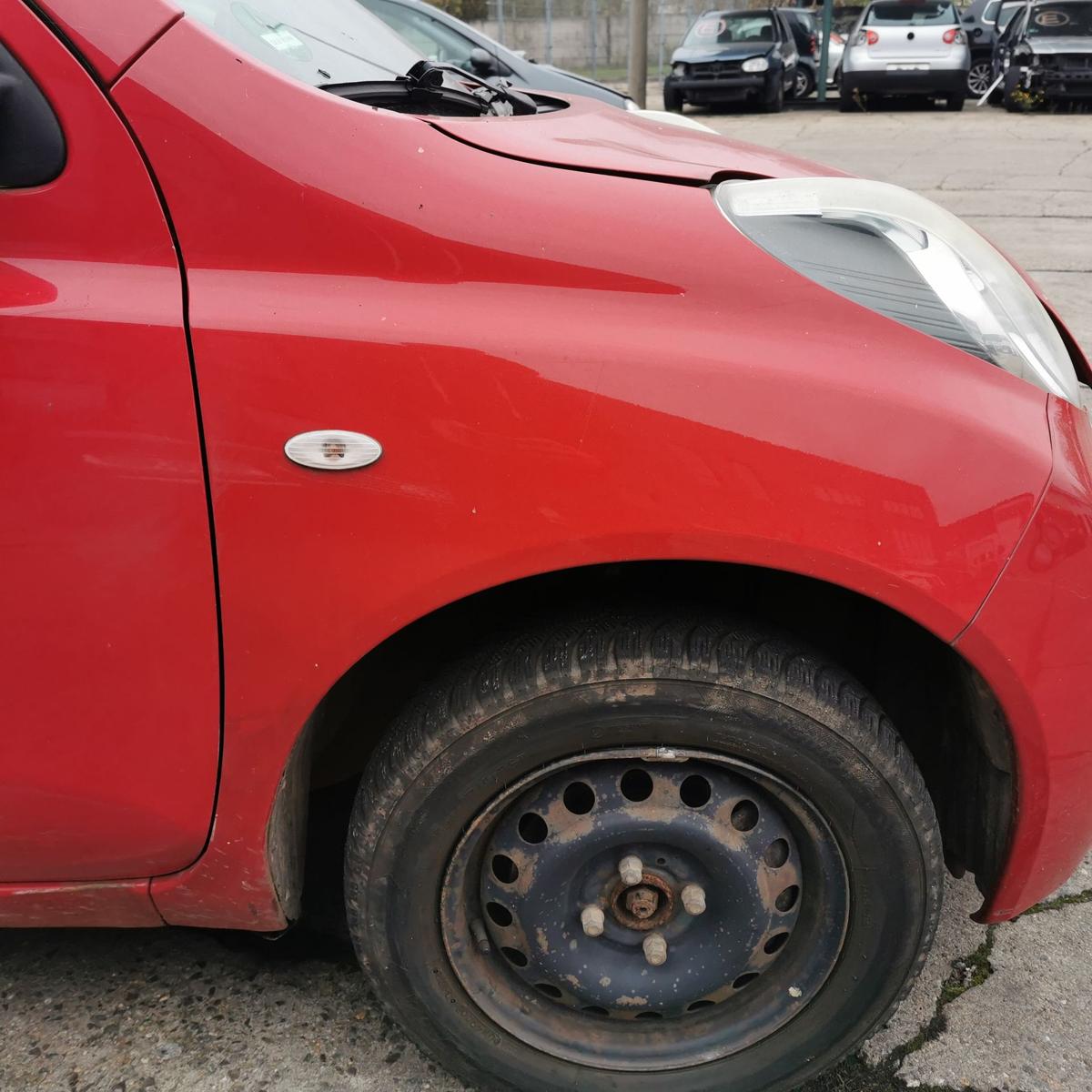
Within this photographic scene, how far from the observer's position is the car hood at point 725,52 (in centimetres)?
1722

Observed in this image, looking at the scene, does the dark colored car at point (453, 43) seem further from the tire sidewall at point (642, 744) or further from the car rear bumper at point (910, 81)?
the car rear bumper at point (910, 81)

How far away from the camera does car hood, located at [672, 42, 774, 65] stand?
17.2 metres

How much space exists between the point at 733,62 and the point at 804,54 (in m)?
2.71

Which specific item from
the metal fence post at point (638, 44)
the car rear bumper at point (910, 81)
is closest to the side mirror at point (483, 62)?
the metal fence post at point (638, 44)

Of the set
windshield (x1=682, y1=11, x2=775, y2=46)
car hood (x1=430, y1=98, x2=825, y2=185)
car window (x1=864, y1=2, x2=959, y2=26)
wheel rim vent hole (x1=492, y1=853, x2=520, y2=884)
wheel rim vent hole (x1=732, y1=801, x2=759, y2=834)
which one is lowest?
wheel rim vent hole (x1=492, y1=853, x2=520, y2=884)

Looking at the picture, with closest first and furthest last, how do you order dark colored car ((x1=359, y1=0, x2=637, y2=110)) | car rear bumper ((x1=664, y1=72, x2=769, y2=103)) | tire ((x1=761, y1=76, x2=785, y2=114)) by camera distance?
dark colored car ((x1=359, y1=0, x2=637, y2=110)) < car rear bumper ((x1=664, y1=72, x2=769, y2=103)) < tire ((x1=761, y1=76, x2=785, y2=114))

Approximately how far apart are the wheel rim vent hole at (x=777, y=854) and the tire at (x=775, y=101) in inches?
710

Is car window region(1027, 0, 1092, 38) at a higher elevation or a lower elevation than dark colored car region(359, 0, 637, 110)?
higher

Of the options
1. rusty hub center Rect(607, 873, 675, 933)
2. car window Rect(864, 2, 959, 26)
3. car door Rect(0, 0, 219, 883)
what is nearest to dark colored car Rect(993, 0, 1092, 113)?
car window Rect(864, 2, 959, 26)

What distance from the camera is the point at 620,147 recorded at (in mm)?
1700

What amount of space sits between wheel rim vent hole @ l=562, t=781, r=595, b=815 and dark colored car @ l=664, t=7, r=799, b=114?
1772cm

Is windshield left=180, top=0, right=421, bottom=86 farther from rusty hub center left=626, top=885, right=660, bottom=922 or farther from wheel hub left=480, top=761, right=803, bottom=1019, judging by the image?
rusty hub center left=626, top=885, right=660, bottom=922

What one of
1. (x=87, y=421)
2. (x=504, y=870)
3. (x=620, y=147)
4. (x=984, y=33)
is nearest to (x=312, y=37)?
(x=620, y=147)

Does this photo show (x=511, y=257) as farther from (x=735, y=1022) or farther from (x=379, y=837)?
(x=735, y=1022)
